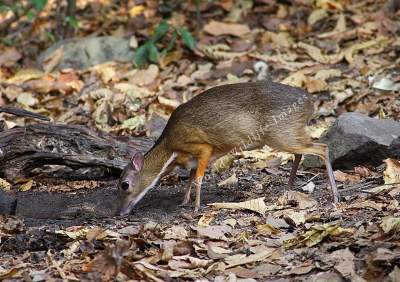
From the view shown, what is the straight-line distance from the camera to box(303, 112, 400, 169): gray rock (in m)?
6.78

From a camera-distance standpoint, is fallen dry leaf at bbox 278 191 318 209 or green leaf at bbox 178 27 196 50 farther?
green leaf at bbox 178 27 196 50

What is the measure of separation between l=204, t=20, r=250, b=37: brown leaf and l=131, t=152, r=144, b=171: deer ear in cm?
502

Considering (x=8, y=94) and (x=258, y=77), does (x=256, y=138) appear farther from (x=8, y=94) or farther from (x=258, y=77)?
(x=8, y=94)

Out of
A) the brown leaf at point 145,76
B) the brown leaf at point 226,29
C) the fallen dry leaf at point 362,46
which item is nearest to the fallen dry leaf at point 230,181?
the brown leaf at point 145,76

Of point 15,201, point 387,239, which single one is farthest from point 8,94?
point 387,239

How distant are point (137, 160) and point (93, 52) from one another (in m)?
4.79

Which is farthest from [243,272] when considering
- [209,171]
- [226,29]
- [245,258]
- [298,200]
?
[226,29]

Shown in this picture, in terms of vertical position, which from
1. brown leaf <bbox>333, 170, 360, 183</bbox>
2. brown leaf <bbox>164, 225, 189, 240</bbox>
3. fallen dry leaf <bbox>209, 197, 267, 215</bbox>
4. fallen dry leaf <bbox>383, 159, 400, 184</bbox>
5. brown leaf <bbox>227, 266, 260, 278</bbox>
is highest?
brown leaf <bbox>227, 266, 260, 278</bbox>

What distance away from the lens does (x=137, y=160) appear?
6457 mm

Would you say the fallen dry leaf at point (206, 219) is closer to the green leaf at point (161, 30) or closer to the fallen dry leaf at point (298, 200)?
the fallen dry leaf at point (298, 200)

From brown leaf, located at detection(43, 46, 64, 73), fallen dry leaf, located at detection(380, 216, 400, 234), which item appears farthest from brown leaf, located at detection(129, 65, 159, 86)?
fallen dry leaf, located at detection(380, 216, 400, 234)

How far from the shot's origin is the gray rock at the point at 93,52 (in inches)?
428

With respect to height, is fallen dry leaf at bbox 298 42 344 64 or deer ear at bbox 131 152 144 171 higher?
deer ear at bbox 131 152 144 171

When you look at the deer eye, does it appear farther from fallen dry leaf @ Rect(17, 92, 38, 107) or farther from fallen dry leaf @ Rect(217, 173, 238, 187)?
fallen dry leaf @ Rect(17, 92, 38, 107)
